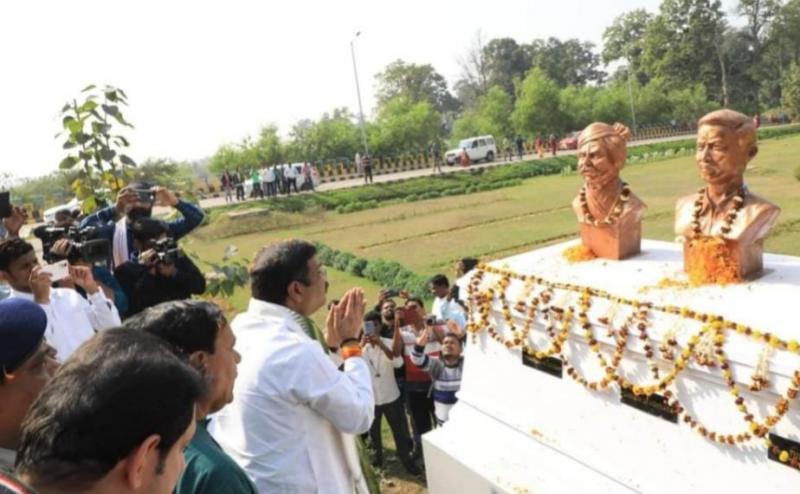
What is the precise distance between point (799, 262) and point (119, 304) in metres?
4.27

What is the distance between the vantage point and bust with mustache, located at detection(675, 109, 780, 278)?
10.6 feet

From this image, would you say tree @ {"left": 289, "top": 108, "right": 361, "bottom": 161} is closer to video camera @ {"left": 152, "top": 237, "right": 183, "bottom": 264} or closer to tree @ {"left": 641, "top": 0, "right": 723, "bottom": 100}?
tree @ {"left": 641, "top": 0, "right": 723, "bottom": 100}

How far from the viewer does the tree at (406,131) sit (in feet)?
123

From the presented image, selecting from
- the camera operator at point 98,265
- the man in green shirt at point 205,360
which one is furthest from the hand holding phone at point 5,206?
the man in green shirt at point 205,360

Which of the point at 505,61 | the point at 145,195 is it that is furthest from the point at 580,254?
the point at 505,61

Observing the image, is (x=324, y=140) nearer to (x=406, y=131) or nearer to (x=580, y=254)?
(x=406, y=131)

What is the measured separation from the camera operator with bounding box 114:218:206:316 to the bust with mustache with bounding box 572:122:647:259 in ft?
8.89

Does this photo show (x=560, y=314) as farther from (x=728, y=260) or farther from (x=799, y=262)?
(x=799, y=262)

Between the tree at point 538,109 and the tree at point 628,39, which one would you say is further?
the tree at point 628,39

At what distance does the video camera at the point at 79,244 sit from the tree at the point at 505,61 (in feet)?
208

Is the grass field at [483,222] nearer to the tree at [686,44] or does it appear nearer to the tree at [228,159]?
the tree at [228,159]

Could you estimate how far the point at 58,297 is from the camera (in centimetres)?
370

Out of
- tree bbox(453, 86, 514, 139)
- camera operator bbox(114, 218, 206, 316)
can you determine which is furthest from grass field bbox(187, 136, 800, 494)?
tree bbox(453, 86, 514, 139)

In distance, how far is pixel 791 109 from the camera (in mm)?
41656
